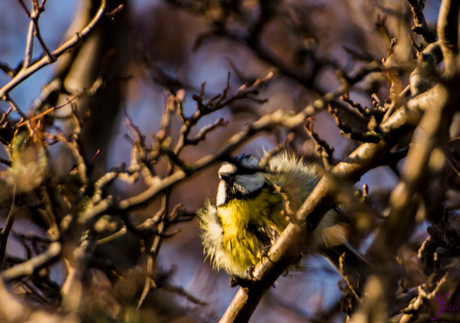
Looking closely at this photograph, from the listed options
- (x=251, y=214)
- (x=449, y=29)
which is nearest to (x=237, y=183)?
(x=251, y=214)

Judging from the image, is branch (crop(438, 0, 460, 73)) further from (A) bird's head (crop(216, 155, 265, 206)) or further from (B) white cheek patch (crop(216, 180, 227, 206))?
(B) white cheek patch (crop(216, 180, 227, 206))

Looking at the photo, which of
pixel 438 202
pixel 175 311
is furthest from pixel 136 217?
pixel 438 202

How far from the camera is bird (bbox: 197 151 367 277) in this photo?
355cm

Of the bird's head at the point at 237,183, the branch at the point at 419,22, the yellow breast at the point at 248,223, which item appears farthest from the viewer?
the bird's head at the point at 237,183

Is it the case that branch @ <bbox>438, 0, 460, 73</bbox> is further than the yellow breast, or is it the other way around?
the yellow breast

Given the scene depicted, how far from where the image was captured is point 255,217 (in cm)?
356

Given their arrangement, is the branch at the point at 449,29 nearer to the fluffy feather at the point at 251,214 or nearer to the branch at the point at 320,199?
the branch at the point at 320,199

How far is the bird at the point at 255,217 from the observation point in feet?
11.7

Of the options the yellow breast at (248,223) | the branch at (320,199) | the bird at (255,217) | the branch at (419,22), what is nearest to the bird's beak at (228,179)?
the bird at (255,217)

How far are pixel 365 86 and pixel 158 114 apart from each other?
4.66m

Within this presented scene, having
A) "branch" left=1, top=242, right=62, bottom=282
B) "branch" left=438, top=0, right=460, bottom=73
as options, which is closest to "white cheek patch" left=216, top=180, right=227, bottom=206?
"branch" left=1, top=242, right=62, bottom=282

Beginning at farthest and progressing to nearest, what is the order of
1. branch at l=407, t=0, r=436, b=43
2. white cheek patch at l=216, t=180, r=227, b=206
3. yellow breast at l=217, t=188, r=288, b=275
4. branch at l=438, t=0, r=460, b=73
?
1. white cheek patch at l=216, t=180, r=227, b=206
2. yellow breast at l=217, t=188, r=288, b=275
3. branch at l=407, t=0, r=436, b=43
4. branch at l=438, t=0, r=460, b=73

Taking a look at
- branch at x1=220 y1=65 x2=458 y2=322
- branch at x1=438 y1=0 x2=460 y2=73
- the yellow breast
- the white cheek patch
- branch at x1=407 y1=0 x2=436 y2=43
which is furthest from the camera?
the white cheek patch

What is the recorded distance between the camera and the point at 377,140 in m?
2.19
